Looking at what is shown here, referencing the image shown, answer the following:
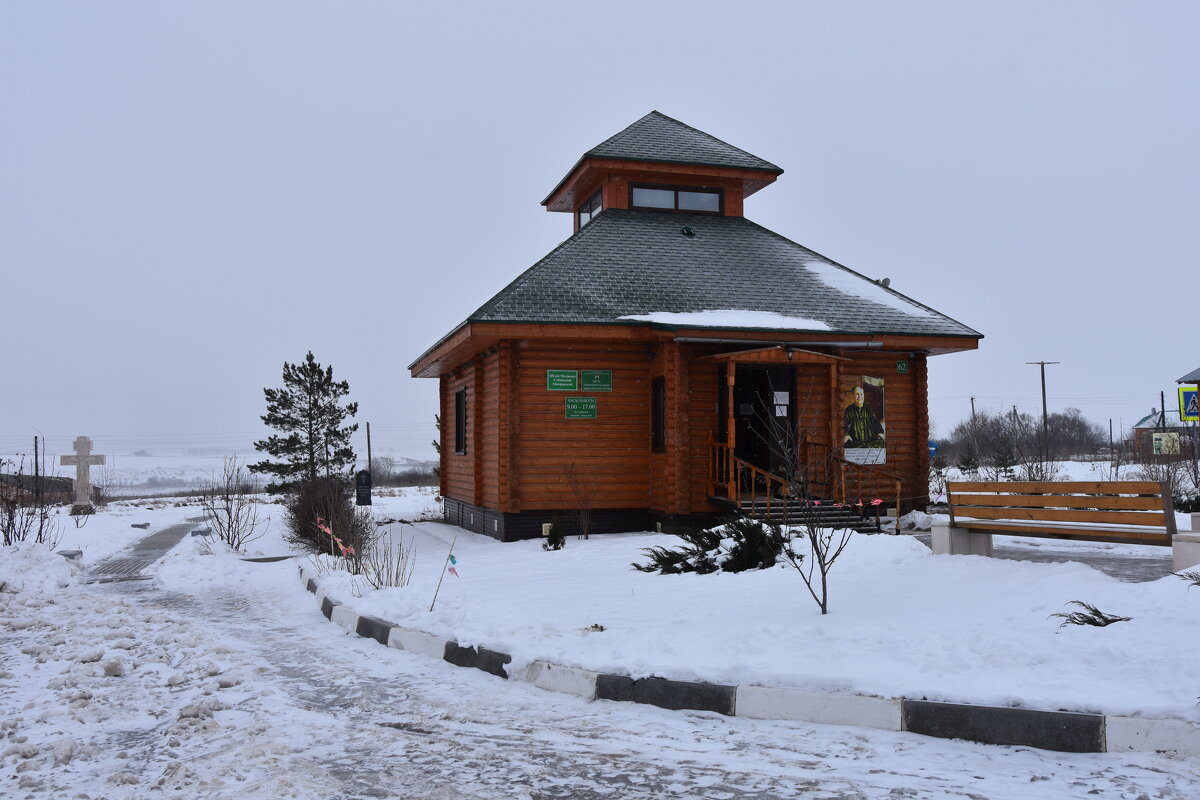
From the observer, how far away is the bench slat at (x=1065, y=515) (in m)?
7.97

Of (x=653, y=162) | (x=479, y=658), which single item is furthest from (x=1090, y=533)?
(x=653, y=162)

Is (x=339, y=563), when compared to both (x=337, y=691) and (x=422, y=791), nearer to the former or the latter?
(x=337, y=691)

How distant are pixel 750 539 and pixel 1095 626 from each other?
13.9ft

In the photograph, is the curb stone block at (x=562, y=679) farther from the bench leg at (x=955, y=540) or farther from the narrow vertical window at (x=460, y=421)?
the narrow vertical window at (x=460, y=421)

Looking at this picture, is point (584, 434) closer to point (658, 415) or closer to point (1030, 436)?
point (658, 415)

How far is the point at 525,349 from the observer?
14672 millimetres

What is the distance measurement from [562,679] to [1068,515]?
17.8 feet

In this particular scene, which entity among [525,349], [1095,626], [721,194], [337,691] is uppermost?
[721,194]

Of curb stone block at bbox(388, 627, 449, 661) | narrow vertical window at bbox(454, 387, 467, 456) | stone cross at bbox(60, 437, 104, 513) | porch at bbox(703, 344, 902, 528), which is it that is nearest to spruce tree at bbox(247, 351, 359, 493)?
stone cross at bbox(60, 437, 104, 513)

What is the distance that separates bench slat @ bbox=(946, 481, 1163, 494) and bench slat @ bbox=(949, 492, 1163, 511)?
0.07 meters

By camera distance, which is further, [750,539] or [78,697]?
[750,539]

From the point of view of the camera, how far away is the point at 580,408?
48.9ft

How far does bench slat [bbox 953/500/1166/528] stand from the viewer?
7.97m

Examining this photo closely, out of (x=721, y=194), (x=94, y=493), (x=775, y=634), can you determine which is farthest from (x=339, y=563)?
(x=94, y=493)
